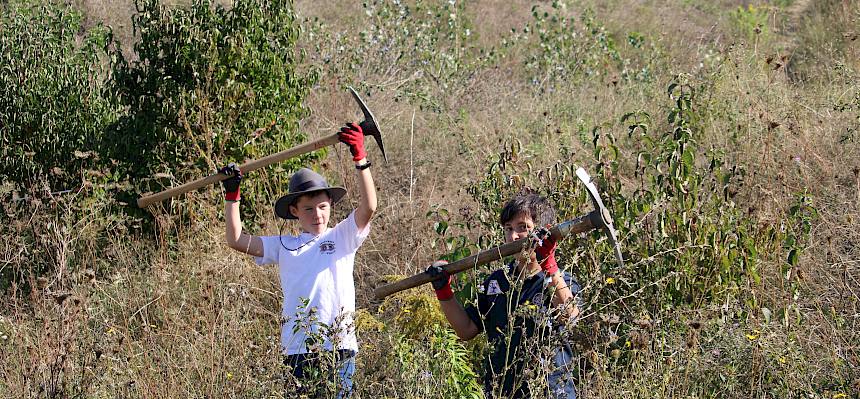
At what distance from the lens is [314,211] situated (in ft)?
12.6

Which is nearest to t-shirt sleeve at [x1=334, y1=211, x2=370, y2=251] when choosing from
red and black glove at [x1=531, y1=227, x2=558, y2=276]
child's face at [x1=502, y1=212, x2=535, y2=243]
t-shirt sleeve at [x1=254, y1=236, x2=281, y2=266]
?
t-shirt sleeve at [x1=254, y1=236, x2=281, y2=266]

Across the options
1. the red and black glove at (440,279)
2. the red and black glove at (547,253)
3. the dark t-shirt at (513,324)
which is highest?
the red and black glove at (440,279)

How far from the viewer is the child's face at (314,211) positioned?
3840mm

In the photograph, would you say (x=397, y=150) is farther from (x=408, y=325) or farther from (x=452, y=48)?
(x=408, y=325)

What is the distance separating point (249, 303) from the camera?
4.73 meters

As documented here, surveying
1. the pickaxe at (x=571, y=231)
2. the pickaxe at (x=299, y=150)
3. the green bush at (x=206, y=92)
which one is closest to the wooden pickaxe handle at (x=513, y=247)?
the pickaxe at (x=571, y=231)

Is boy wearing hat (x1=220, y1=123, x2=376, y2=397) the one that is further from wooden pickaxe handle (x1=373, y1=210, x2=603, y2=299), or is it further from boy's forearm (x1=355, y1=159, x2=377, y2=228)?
wooden pickaxe handle (x1=373, y1=210, x2=603, y2=299)

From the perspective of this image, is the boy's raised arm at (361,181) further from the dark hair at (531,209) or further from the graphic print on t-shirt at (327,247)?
the dark hair at (531,209)

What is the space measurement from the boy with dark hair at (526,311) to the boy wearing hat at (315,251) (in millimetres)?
465

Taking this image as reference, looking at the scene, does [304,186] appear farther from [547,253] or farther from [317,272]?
[547,253]

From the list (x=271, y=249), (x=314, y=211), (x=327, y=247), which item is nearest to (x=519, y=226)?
(x=327, y=247)

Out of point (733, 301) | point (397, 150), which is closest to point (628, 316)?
point (733, 301)

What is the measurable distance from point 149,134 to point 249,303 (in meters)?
1.55

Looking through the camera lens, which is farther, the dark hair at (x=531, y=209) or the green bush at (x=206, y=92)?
the green bush at (x=206, y=92)
